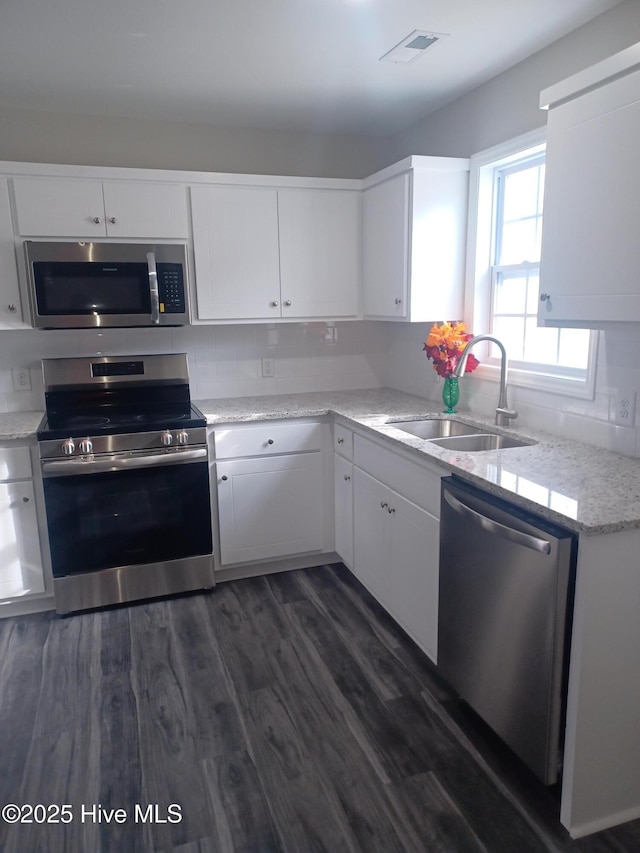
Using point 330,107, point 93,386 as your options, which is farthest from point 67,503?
point 330,107

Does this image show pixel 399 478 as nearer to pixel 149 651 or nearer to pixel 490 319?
pixel 490 319

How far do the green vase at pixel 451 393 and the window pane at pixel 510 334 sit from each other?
9.7 inches

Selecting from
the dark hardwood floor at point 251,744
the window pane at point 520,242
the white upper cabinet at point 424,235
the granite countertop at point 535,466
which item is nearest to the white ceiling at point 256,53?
the white upper cabinet at point 424,235

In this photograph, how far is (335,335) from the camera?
12.4 feet

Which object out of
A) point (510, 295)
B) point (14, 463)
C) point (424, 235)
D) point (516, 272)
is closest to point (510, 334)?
point (510, 295)

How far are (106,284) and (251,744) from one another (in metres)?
2.16

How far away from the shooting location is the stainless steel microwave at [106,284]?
285 centimetres

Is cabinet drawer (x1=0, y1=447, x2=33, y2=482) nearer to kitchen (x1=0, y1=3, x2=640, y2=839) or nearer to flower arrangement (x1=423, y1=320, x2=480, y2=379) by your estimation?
kitchen (x1=0, y1=3, x2=640, y2=839)

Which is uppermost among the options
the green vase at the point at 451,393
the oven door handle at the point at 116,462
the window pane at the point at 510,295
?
the window pane at the point at 510,295

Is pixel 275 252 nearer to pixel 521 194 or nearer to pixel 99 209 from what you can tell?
pixel 99 209

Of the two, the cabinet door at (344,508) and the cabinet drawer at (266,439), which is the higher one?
the cabinet drawer at (266,439)

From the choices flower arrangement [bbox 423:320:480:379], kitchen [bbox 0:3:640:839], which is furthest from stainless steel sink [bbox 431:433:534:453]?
flower arrangement [bbox 423:320:480:379]

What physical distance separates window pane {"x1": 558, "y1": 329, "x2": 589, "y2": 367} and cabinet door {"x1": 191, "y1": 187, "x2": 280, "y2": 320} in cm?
155

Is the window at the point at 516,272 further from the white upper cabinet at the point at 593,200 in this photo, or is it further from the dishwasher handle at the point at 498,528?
the dishwasher handle at the point at 498,528
